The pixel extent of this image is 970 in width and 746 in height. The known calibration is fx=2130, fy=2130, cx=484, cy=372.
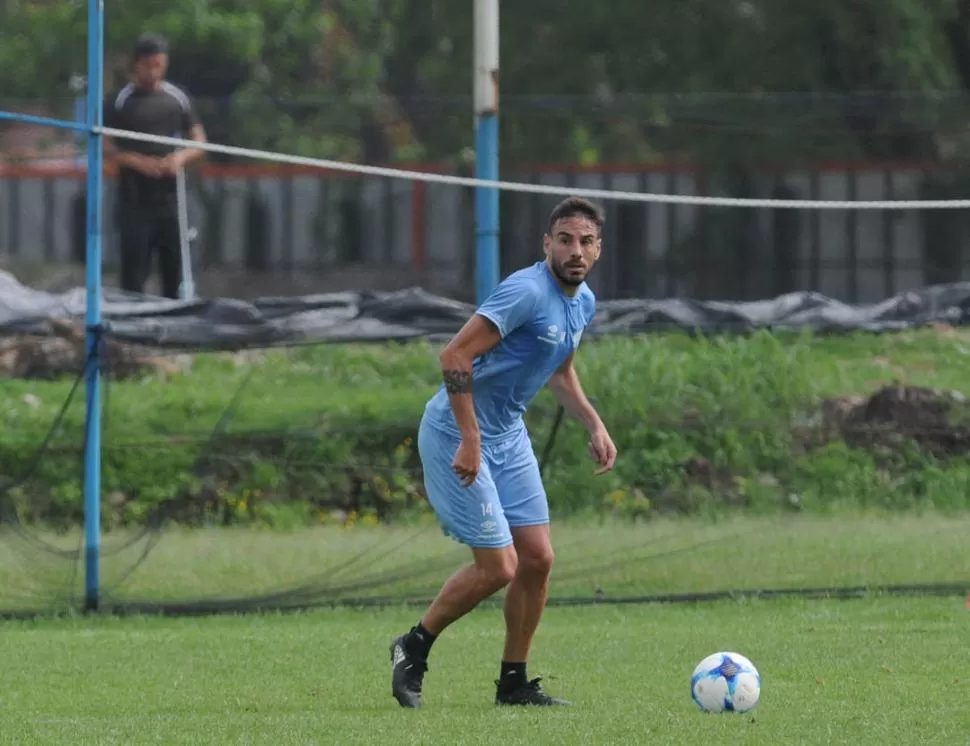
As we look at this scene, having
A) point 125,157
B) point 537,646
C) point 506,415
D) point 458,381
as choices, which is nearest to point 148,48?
point 125,157

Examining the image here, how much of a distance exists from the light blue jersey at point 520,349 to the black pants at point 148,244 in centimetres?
716

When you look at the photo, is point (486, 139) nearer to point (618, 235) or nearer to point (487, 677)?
point (618, 235)

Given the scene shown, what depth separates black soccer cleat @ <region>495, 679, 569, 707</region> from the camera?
821cm

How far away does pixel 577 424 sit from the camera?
14055mm

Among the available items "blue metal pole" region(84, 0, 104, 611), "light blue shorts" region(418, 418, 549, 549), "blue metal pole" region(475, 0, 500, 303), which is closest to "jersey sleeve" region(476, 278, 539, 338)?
"light blue shorts" region(418, 418, 549, 549)

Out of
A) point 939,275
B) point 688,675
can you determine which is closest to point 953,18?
point 939,275

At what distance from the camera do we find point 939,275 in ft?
47.6

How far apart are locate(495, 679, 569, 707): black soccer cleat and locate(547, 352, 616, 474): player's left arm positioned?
93 cm

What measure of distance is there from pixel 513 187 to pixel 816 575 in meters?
3.08

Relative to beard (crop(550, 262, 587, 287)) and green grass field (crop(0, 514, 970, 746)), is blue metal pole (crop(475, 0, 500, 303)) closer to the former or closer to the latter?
green grass field (crop(0, 514, 970, 746))

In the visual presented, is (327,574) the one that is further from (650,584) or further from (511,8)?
(511,8)

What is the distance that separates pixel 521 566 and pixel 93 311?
4.18m

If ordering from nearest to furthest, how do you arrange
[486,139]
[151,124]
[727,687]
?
[727,687]
[486,139]
[151,124]

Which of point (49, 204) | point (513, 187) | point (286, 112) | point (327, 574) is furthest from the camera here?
point (49, 204)
